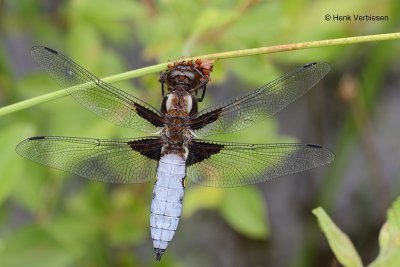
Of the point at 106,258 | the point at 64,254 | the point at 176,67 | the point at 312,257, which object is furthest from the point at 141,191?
the point at 176,67

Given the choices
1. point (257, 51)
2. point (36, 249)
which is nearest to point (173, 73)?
point (257, 51)

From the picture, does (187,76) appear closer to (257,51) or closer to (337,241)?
(257,51)

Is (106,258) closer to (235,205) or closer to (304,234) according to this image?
(235,205)

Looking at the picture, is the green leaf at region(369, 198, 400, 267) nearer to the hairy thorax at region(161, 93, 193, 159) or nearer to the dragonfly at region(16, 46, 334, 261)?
the dragonfly at region(16, 46, 334, 261)

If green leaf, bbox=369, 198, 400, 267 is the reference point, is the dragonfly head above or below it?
above

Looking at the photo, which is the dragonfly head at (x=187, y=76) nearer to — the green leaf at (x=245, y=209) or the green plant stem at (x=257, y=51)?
the green plant stem at (x=257, y=51)

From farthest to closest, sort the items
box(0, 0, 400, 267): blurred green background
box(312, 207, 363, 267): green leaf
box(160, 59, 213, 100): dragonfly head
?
box(0, 0, 400, 267): blurred green background
box(160, 59, 213, 100): dragonfly head
box(312, 207, 363, 267): green leaf

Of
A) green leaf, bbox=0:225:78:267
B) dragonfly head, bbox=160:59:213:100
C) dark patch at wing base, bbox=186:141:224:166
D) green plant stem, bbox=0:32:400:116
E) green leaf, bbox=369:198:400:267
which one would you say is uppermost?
dragonfly head, bbox=160:59:213:100

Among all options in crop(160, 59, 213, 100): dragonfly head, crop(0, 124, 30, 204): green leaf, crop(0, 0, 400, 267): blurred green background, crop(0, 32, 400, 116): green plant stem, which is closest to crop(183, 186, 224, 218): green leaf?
crop(0, 0, 400, 267): blurred green background

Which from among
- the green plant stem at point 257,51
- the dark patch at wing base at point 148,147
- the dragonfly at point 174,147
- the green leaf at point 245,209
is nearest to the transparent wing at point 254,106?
the dragonfly at point 174,147
